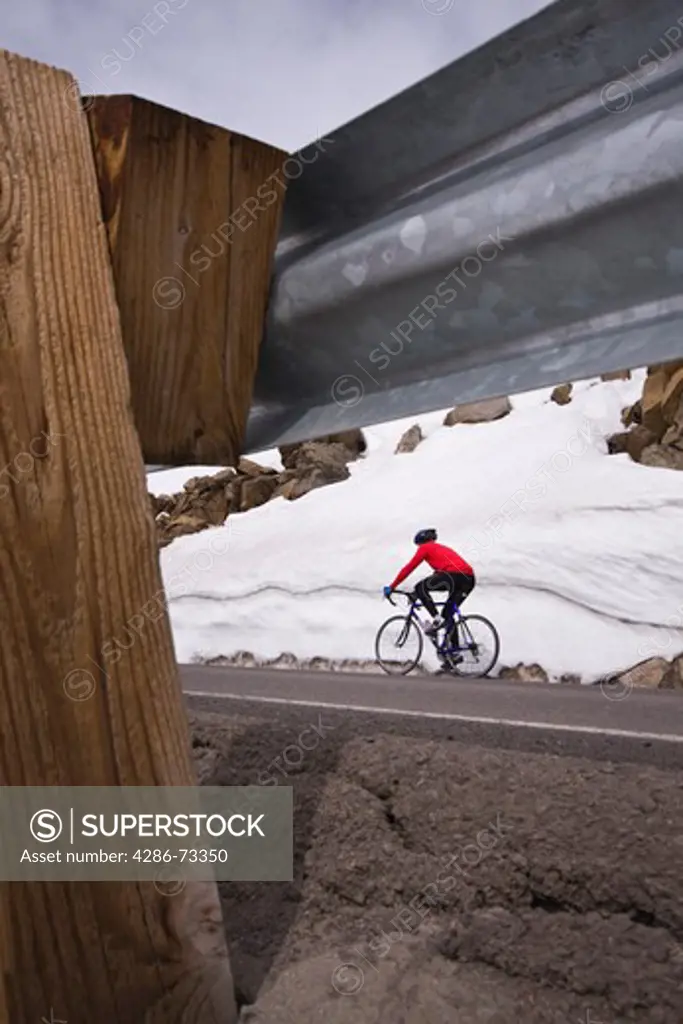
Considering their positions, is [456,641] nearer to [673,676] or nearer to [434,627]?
[434,627]

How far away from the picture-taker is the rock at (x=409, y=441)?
42.5 metres

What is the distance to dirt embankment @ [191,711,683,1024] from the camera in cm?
140

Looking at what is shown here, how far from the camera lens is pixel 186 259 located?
1.52 metres

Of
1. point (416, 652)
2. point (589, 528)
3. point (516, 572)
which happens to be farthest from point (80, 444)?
point (589, 528)

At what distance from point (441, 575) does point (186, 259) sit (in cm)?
926

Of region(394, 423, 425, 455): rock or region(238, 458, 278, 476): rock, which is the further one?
region(394, 423, 425, 455): rock

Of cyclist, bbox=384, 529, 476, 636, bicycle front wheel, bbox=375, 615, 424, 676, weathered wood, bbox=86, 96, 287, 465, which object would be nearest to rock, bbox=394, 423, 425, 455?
bicycle front wheel, bbox=375, 615, 424, 676

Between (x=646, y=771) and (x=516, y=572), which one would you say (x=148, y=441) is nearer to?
(x=646, y=771)

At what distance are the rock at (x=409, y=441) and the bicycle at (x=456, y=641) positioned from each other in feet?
99.6

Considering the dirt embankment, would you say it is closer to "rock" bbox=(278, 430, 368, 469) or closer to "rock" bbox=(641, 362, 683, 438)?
"rock" bbox=(641, 362, 683, 438)

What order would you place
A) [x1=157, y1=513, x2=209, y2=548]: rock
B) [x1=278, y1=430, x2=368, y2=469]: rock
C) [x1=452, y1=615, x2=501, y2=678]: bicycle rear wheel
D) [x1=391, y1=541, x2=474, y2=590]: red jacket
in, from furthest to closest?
[x1=278, y1=430, x2=368, y2=469]: rock < [x1=157, y1=513, x2=209, y2=548]: rock < [x1=452, y1=615, x2=501, y2=678]: bicycle rear wheel < [x1=391, y1=541, x2=474, y2=590]: red jacket

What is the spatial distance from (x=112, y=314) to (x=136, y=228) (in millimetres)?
165

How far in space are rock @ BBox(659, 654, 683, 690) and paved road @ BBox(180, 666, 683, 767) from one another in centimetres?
501

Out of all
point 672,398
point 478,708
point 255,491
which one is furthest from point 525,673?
point 255,491
